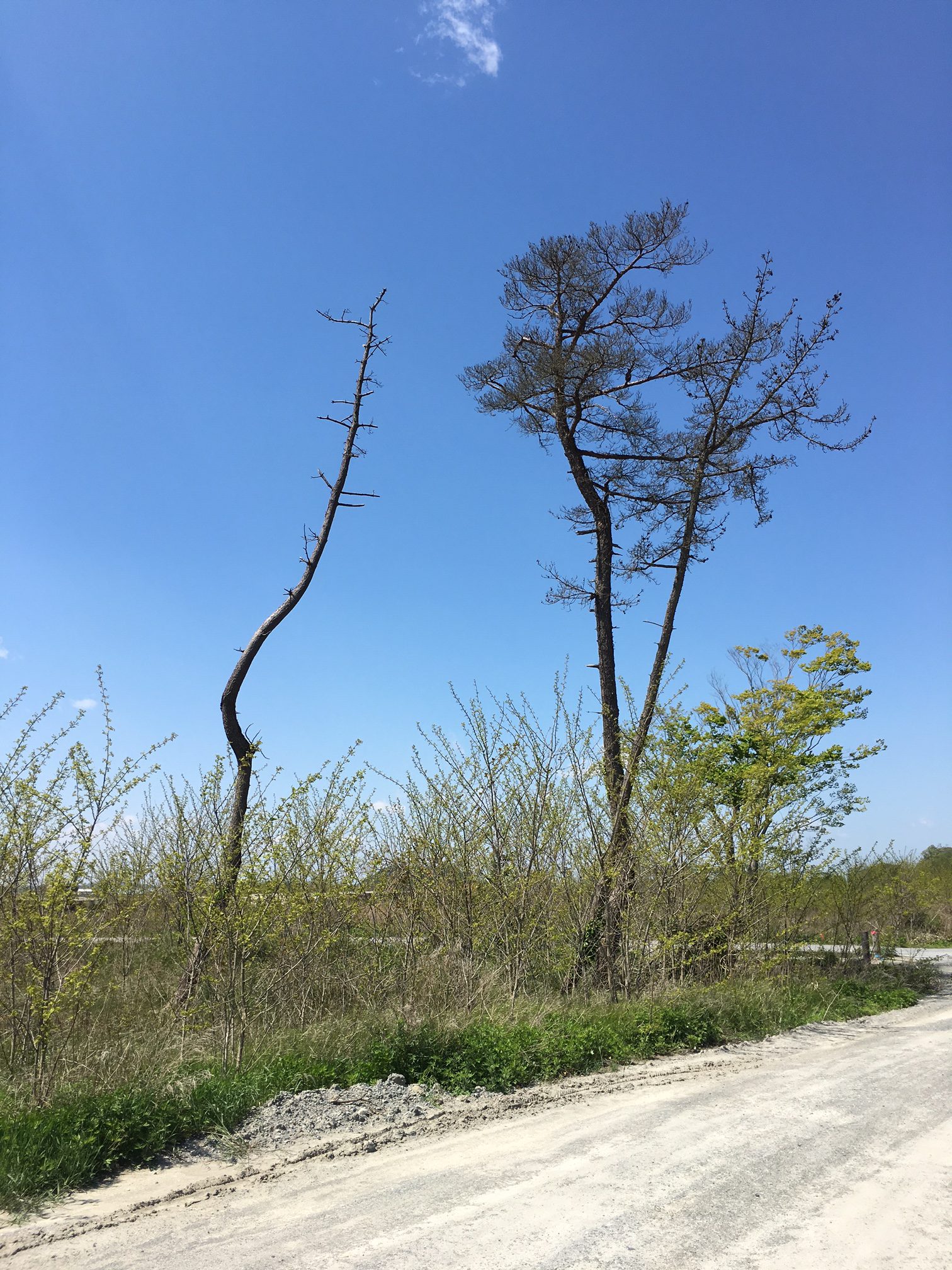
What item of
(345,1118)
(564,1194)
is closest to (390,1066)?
Answer: (345,1118)

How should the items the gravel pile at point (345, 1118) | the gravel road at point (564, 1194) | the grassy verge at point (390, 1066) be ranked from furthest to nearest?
the gravel pile at point (345, 1118) → the grassy verge at point (390, 1066) → the gravel road at point (564, 1194)

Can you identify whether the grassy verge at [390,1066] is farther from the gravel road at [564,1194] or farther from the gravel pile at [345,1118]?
the gravel road at [564,1194]

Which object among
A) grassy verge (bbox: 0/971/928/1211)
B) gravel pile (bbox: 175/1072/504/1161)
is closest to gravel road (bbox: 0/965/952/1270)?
gravel pile (bbox: 175/1072/504/1161)

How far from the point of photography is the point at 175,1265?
3.46 meters

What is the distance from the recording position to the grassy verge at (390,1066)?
14.4ft

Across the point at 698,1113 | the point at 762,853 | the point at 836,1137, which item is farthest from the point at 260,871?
the point at 762,853

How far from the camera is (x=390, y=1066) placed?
627 cm

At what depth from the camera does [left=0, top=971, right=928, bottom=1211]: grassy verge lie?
4395 mm

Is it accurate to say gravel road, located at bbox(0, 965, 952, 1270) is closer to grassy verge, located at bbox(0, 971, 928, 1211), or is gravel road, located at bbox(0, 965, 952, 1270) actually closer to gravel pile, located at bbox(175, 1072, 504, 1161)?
gravel pile, located at bbox(175, 1072, 504, 1161)

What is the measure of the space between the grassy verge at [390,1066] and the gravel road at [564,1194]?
Result: 0.85ft

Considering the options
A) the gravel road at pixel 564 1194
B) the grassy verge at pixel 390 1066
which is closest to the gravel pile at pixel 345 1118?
the gravel road at pixel 564 1194

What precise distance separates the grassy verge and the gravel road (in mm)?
260

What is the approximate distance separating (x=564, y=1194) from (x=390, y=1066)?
240cm

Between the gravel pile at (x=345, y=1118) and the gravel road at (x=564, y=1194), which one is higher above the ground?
the gravel pile at (x=345, y=1118)
